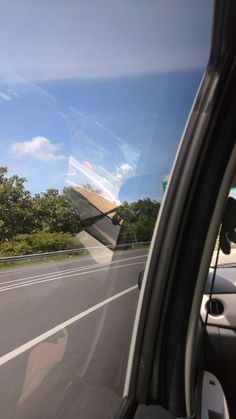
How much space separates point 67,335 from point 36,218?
0.49 m

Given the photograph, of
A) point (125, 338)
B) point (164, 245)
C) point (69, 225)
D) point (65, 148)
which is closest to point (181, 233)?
point (164, 245)

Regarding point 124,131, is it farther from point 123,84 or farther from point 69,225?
point 69,225

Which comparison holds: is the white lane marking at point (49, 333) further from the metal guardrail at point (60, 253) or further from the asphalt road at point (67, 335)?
the metal guardrail at point (60, 253)

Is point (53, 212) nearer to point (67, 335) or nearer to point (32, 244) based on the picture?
point (32, 244)

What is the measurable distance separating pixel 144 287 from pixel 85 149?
0.73 meters

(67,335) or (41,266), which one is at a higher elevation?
(41,266)

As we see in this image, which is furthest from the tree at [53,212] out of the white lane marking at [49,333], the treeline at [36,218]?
the white lane marking at [49,333]

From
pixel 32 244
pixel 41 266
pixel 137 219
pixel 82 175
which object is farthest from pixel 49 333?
pixel 137 219

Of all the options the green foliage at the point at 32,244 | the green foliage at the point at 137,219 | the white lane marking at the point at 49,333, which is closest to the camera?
the green foliage at the point at 32,244

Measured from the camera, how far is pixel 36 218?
4.05 ft

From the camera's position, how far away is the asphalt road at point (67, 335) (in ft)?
4.22

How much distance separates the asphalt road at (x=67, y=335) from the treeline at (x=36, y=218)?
0.25ft

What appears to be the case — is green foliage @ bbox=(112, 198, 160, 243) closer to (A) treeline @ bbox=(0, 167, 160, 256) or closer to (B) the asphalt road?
(B) the asphalt road

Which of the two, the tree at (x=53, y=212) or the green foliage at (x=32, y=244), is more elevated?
the tree at (x=53, y=212)
